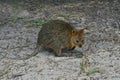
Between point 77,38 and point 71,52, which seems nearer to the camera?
point 77,38

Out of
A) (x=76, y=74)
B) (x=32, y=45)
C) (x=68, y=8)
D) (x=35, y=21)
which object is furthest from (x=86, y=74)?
(x=68, y=8)

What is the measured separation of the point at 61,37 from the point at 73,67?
662 mm

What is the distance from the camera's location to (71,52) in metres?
7.20

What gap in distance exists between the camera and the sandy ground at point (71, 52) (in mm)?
6449

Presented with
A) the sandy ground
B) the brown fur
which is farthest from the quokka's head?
the sandy ground

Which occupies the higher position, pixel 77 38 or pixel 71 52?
→ pixel 77 38

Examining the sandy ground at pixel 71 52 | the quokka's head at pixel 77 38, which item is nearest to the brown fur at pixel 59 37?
the quokka's head at pixel 77 38

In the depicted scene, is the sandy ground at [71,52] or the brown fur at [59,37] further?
the brown fur at [59,37]

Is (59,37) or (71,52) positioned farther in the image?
(71,52)

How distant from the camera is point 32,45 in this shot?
7.59 metres

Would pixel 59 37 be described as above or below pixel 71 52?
above

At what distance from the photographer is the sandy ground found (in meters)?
6.45

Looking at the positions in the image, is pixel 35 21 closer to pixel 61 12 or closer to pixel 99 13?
pixel 61 12

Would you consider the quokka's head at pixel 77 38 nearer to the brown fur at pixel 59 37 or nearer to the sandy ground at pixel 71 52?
the brown fur at pixel 59 37
